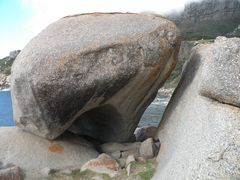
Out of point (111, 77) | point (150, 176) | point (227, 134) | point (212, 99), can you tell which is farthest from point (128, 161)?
point (227, 134)

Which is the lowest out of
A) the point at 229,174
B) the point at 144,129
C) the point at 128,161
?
the point at 144,129

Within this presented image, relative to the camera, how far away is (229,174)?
24.5 ft

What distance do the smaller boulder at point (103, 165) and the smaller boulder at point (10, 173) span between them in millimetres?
1662

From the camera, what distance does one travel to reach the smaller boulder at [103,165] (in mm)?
11791

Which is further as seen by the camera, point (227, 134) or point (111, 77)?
point (111, 77)

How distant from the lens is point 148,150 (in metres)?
12.5

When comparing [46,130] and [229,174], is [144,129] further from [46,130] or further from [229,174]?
[229,174]

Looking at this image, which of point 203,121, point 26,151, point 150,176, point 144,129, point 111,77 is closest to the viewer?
point 203,121

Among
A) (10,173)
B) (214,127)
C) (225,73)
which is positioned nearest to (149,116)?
(10,173)

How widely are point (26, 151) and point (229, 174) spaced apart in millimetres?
6817

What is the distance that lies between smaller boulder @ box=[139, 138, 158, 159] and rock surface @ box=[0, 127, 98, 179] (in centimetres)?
149

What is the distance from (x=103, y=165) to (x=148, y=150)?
1334 mm

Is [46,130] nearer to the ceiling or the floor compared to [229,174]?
nearer to the floor

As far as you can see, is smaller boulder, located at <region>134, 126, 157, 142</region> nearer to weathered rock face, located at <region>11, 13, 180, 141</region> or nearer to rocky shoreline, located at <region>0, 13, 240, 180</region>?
rocky shoreline, located at <region>0, 13, 240, 180</region>
